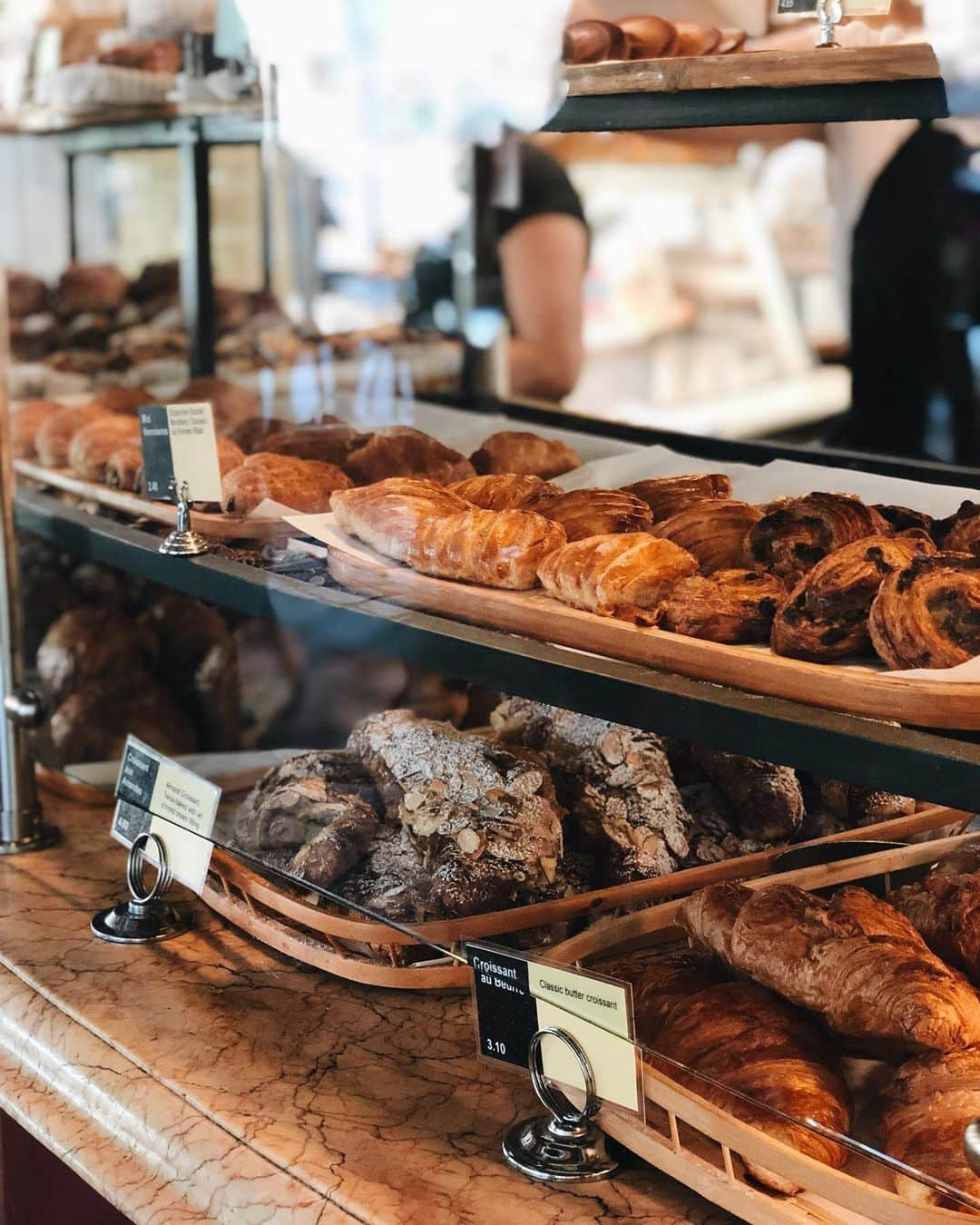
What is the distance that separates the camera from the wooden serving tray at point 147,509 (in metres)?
1.41

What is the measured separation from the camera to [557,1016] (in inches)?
40.7

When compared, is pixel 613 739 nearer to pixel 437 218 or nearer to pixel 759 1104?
pixel 759 1104

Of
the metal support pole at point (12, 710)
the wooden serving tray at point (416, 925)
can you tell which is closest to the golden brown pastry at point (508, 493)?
the wooden serving tray at point (416, 925)

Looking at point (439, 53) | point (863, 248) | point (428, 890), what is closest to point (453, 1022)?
point (428, 890)

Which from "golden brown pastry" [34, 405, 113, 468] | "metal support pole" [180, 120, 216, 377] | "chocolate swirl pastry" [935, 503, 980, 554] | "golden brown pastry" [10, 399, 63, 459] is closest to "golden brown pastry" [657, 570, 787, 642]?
"chocolate swirl pastry" [935, 503, 980, 554]

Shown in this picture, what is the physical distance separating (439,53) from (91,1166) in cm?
284

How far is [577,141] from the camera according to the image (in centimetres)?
411

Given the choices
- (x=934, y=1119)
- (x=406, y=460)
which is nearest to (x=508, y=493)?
(x=406, y=460)

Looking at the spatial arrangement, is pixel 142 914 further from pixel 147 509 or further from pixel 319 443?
pixel 319 443

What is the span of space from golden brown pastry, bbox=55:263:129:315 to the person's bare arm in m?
0.83

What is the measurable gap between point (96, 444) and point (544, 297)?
1609 mm

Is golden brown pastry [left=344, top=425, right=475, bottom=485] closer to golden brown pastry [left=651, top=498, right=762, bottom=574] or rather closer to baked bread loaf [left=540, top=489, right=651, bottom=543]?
baked bread loaf [left=540, top=489, right=651, bottom=543]

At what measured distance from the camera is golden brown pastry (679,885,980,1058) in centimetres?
96

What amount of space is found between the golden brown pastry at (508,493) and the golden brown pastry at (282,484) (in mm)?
165
